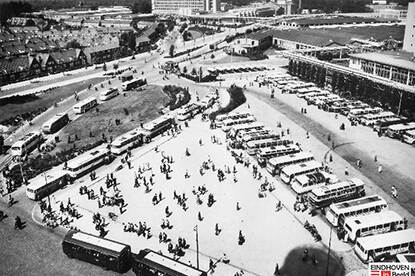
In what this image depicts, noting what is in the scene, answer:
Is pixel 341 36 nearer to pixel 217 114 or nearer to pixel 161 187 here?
pixel 217 114

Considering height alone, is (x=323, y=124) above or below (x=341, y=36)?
below

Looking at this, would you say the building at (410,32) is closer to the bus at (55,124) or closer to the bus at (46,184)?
the bus at (55,124)

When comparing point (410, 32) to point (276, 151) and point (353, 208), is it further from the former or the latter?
point (353, 208)

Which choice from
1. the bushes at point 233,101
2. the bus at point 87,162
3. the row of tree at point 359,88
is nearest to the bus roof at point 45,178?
the bus at point 87,162

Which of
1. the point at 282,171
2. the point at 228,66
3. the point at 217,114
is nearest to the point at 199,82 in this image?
Answer: the point at 228,66

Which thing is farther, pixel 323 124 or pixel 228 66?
pixel 228 66

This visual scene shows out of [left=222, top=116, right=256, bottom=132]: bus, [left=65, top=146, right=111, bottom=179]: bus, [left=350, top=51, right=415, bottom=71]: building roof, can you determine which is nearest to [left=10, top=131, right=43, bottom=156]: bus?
[left=65, top=146, right=111, bottom=179]: bus

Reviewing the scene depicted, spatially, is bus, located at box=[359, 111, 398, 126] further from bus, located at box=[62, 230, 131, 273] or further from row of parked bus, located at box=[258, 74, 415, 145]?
bus, located at box=[62, 230, 131, 273]
